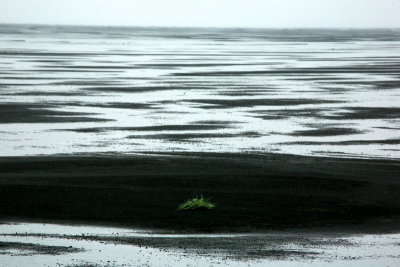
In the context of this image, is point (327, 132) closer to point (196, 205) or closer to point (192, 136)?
point (192, 136)

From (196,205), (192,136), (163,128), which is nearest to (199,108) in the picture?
(163,128)

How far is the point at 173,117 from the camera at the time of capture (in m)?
34.9

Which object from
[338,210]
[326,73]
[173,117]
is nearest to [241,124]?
[173,117]

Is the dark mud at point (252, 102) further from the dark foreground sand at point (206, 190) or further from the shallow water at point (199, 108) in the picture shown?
the dark foreground sand at point (206, 190)

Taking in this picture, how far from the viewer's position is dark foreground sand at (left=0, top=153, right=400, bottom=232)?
1794 centimetres

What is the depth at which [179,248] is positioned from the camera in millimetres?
15492

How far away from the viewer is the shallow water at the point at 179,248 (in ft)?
47.9

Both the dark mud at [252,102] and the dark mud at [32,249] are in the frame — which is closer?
the dark mud at [32,249]

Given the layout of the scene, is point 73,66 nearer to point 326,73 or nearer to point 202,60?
point 202,60

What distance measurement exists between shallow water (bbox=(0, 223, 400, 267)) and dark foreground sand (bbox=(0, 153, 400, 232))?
0.78 metres

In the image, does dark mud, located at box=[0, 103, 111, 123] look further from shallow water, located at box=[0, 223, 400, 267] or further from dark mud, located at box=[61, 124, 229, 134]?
shallow water, located at box=[0, 223, 400, 267]

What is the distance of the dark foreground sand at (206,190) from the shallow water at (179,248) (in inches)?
30.7

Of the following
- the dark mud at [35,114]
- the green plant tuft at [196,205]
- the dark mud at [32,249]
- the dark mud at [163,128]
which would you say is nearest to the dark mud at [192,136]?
the dark mud at [163,128]

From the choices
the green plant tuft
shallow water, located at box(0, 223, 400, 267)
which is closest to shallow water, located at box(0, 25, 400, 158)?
the green plant tuft
